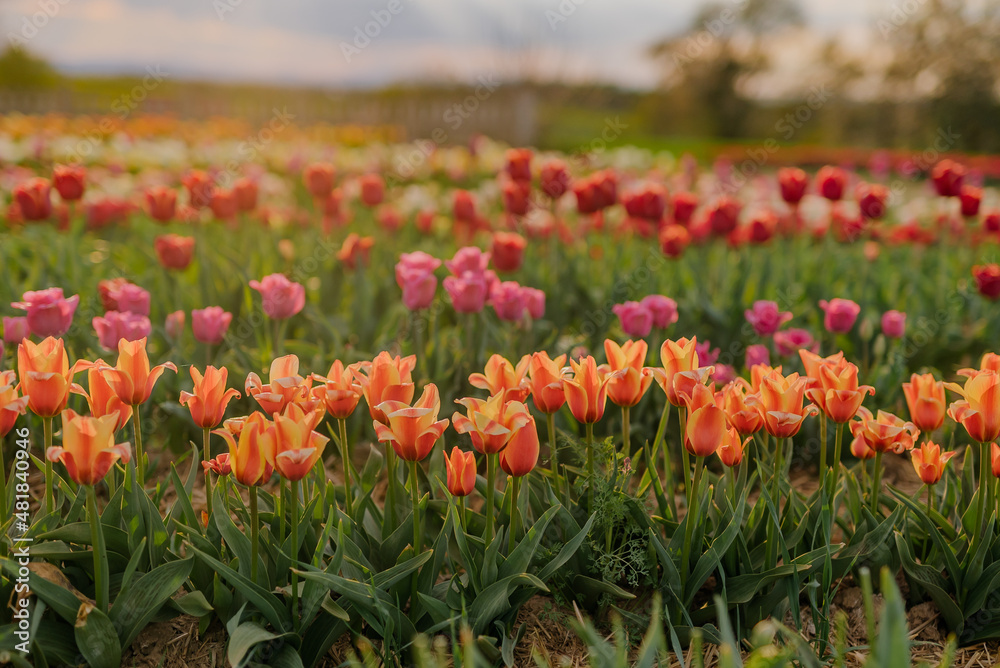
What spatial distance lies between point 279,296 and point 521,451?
1251mm

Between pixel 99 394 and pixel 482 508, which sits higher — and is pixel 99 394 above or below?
above

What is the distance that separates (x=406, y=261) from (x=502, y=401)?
1.18 metres

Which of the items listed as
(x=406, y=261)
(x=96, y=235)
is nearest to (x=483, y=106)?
(x=96, y=235)

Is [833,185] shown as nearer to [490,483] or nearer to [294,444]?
[490,483]

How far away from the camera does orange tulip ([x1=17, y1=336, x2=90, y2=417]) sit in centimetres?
152

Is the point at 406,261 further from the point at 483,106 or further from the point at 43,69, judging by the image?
the point at 43,69

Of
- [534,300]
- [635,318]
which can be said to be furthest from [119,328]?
[635,318]

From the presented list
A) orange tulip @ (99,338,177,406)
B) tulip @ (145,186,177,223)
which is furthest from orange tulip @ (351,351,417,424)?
tulip @ (145,186,177,223)

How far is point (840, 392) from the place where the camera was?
65.2 inches

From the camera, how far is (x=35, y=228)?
5.00 meters

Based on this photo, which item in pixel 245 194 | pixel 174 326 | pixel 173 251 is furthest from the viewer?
pixel 245 194

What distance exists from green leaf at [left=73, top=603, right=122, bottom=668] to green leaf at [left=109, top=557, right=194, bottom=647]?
35 mm

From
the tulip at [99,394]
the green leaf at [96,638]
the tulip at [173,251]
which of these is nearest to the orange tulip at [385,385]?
the tulip at [99,394]

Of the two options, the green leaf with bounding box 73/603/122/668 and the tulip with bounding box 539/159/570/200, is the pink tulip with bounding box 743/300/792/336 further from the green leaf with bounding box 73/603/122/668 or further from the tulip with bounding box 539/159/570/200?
the green leaf with bounding box 73/603/122/668
